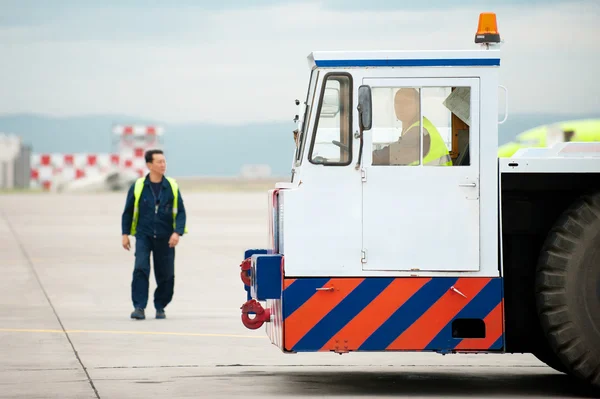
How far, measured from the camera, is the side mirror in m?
7.78

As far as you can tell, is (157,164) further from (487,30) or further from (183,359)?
(487,30)

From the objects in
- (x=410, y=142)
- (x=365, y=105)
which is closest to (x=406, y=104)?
(x=410, y=142)

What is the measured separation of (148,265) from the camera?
41.6ft

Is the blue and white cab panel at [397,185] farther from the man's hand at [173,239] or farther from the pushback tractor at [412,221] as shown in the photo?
the man's hand at [173,239]

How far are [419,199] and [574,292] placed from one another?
3.87 ft

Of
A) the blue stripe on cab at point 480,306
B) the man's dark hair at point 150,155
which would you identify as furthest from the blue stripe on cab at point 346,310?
the man's dark hair at point 150,155

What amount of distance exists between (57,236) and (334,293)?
1938cm

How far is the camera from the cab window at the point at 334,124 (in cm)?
803

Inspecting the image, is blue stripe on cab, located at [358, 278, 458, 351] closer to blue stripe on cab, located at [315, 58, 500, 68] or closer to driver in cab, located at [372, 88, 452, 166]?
driver in cab, located at [372, 88, 452, 166]

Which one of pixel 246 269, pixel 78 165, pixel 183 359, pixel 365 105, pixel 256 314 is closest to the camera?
pixel 365 105

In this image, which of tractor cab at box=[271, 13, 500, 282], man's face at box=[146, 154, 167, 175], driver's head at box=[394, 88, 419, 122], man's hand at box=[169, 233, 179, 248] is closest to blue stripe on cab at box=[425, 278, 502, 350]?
tractor cab at box=[271, 13, 500, 282]

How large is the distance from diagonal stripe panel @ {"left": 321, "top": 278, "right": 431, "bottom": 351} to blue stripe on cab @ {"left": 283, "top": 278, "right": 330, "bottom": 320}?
31 cm

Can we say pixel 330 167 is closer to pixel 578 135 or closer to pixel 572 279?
pixel 572 279

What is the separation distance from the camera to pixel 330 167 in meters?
8.06
